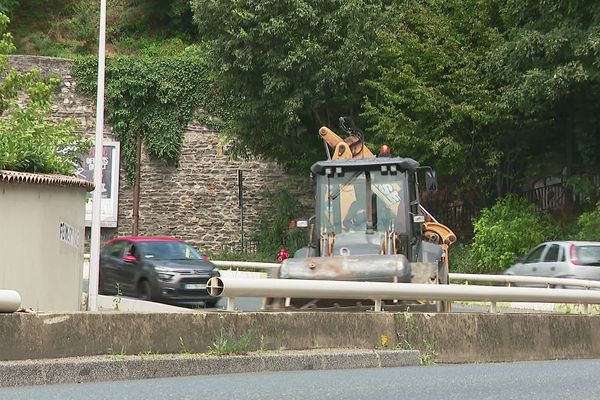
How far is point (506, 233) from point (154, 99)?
51.5 feet

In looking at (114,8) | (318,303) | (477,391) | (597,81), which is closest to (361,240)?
(318,303)

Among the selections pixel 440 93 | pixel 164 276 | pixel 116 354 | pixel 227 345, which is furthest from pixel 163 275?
pixel 440 93

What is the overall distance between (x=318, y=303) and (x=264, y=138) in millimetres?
22398

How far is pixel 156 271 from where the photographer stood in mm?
23438

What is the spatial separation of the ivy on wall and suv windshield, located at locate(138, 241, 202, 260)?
1635 cm

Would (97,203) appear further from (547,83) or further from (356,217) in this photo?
(547,83)

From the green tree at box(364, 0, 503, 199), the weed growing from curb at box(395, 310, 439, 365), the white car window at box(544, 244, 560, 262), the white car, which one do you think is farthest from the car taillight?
the weed growing from curb at box(395, 310, 439, 365)

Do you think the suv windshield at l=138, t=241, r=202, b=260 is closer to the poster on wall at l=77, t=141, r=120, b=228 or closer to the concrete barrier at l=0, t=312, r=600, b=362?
the concrete barrier at l=0, t=312, r=600, b=362

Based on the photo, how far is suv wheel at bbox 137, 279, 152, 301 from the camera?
2355 cm

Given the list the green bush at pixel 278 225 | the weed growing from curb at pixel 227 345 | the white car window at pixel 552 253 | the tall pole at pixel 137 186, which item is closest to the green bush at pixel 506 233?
the white car window at pixel 552 253

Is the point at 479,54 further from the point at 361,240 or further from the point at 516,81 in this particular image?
the point at 361,240

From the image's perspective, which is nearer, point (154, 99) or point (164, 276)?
point (164, 276)

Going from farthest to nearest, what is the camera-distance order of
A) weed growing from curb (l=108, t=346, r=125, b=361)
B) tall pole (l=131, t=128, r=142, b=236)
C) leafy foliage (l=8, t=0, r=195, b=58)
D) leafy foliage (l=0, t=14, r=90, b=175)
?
leafy foliage (l=8, t=0, r=195, b=58), tall pole (l=131, t=128, r=142, b=236), leafy foliage (l=0, t=14, r=90, b=175), weed growing from curb (l=108, t=346, r=125, b=361)

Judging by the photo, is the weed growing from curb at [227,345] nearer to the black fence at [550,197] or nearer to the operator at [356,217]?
the operator at [356,217]
